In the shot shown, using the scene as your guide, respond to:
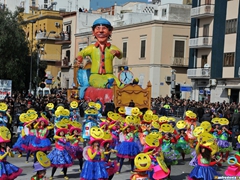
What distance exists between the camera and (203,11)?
38.3 m

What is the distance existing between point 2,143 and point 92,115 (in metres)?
5.35

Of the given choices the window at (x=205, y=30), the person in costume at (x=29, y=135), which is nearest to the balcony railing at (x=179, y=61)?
the window at (x=205, y=30)

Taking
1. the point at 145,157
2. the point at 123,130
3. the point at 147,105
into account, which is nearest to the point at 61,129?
the point at 123,130

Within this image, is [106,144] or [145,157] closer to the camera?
[145,157]

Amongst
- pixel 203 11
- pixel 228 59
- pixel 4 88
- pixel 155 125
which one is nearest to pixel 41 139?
pixel 155 125

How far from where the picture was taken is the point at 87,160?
→ 33.7 ft

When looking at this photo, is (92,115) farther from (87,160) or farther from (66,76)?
(66,76)

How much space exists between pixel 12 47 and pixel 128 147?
2226cm

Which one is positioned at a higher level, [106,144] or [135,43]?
[135,43]

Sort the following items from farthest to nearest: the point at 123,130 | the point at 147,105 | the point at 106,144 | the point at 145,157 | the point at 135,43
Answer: the point at 135,43 < the point at 147,105 < the point at 123,130 < the point at 106,144 < the point at 145,157

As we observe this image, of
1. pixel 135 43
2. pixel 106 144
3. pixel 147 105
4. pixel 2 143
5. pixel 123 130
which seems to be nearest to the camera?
pixel 2 143

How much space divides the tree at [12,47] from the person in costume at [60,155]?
2167 cm

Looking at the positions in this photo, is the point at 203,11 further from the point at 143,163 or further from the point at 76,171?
the point at 143,163

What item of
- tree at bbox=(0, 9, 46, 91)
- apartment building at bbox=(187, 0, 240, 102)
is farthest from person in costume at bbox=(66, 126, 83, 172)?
apartment building at bbox=(187, 0, 240, 102)
